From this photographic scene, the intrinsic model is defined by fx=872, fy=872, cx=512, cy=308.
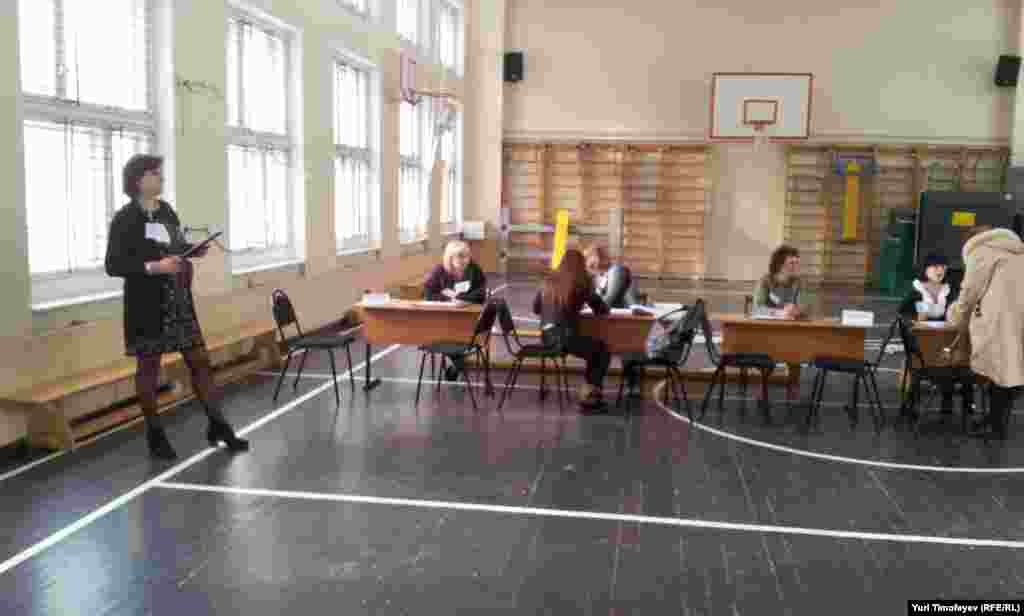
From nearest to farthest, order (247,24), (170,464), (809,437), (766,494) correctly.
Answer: (766,494) < (170,464) < (809,437) < (247,24)

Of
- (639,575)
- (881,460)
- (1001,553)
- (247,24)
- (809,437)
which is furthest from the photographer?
(247,24)

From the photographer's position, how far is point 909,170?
14016 mm

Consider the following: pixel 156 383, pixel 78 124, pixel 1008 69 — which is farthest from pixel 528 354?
pixel 1008 69

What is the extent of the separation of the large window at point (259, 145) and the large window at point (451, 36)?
559 cm

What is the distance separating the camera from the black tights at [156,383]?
4.51 meters

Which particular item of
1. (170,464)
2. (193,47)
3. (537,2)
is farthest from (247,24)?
(537,2)

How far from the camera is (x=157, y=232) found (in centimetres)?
441

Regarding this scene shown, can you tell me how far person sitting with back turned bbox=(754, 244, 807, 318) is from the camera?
6.14 metres

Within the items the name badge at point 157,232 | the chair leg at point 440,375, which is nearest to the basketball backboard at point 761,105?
the chair leg at point 440,375

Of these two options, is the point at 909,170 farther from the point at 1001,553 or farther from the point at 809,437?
the point at 1001,553

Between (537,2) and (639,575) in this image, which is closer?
(639,575)

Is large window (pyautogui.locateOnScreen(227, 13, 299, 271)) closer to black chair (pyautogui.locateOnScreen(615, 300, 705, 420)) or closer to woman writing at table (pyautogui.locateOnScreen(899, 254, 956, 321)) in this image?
black chair (pyautogui.locateOnScreen(615, 300, 705, 420))

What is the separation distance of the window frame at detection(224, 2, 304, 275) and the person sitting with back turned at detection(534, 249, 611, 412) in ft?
8.60

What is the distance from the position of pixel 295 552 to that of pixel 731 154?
1244 cm
